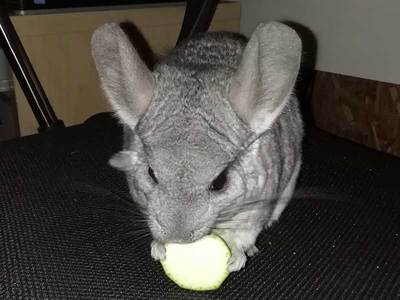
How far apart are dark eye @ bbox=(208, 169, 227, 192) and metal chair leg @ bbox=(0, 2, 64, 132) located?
0.93 metres

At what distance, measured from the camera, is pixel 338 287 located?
115 centimetres

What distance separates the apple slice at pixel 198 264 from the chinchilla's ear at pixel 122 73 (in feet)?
0.95

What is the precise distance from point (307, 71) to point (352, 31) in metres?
0.36

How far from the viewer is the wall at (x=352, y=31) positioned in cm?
213

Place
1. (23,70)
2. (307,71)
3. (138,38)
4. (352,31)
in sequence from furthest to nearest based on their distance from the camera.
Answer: (307,71), (138,38), (352,31), (23,70)

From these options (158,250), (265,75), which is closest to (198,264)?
(158,250)

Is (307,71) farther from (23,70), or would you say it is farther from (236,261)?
(236,261)

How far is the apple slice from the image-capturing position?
1.13 metres

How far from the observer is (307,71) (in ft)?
8.51

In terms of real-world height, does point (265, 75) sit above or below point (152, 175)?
above

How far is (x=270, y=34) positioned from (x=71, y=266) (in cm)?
61

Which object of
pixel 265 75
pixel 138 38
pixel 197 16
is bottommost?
pixel 138 38

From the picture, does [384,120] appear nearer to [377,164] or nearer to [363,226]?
[377,164]

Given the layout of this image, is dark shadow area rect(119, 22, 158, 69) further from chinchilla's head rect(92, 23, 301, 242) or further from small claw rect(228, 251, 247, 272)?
small claw rect(228, 251, 247, 272)
